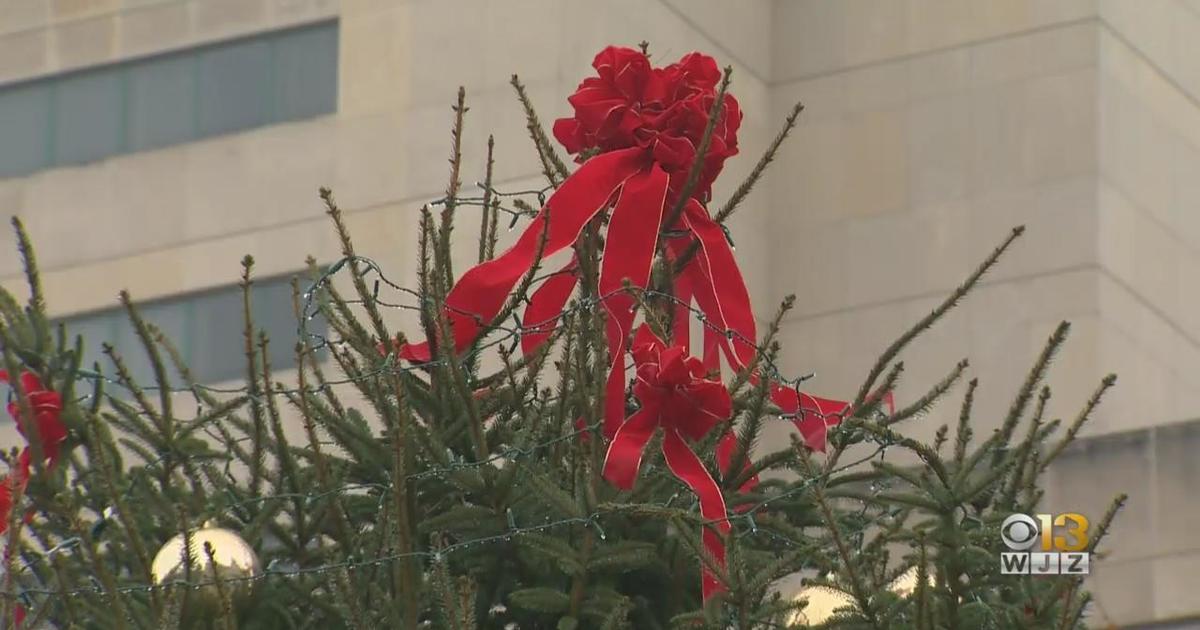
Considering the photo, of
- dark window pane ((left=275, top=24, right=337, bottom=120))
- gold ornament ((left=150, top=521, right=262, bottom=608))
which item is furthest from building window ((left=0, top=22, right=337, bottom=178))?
gold ornament ((left=150, top=521, right=262, bottom=608))

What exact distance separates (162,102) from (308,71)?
1.67 m

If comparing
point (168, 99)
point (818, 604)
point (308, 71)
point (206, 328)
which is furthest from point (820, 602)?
point (168, 99)

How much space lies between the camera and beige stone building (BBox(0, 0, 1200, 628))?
25719 mm

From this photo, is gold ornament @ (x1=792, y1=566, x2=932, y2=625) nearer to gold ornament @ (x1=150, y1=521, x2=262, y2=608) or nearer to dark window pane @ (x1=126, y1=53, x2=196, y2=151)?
gold ornament @ (x1=150, y1=521, x2=262, y2=608)

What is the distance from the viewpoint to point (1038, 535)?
7.11m

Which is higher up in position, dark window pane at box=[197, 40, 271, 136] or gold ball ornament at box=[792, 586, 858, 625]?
dark window pane at box=[197, 40, 271, 136]

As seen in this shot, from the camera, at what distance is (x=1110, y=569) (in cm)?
2078

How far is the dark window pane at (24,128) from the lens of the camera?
91.3ft

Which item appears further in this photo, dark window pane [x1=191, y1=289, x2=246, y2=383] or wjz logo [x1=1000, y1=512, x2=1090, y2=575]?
dark window pane [x1=191, y1=289, x2=246, y2=383]

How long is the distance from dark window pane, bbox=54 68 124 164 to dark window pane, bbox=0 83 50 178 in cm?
15

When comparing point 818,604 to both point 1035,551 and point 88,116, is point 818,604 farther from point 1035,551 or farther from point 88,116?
point 88,116

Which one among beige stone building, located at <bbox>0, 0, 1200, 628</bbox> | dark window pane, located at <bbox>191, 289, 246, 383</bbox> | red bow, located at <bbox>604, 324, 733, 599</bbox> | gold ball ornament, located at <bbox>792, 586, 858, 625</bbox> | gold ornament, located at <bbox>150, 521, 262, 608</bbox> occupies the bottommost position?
gold ball ornament, located at <bbox>792, 586, 858, 625</bbox>

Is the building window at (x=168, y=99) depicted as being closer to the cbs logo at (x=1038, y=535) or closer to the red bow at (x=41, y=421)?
the red bow at (x=41, y=421)

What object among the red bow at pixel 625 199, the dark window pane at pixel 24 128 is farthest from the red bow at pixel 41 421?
the dark window pane at pixel 24 128
